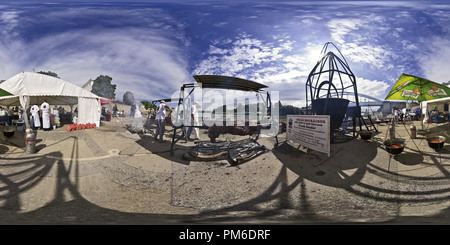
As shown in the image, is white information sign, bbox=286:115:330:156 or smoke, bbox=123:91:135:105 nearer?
smoke, bbox=123:91:135:105

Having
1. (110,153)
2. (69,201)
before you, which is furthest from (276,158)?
(69,201)

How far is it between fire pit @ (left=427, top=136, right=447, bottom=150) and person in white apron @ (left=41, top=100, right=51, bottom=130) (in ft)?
17.4

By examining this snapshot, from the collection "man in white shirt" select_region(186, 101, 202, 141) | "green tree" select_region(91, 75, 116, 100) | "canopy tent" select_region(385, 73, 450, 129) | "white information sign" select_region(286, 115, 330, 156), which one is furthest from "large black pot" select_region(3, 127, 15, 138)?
"canopy tent" select_region(385, 73, 450, 129)

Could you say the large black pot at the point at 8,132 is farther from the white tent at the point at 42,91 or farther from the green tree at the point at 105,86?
the green tree at the point at 105,86

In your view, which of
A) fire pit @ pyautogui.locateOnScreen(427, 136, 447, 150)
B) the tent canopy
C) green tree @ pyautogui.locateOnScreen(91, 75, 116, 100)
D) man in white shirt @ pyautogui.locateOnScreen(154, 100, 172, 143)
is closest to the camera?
green tree @ pyautogui.locateOnScreen(91, 75, 116, 100)

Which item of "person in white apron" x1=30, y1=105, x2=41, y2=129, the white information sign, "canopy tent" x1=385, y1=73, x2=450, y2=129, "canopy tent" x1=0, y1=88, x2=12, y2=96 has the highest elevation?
"canopy tent" x1=385, y1=73, x2=450, y2=129

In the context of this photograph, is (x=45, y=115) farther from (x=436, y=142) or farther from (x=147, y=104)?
(x=436, y=142)

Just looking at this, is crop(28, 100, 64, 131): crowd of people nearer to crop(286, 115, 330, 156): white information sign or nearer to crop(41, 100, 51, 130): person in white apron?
crop(41, 100, 51, 130): person in white apron

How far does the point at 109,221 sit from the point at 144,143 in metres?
0.93

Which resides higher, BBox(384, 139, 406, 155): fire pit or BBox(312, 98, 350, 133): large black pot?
BBox(312, 98, 350, 133): large black pot

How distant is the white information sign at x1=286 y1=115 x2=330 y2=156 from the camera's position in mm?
2070

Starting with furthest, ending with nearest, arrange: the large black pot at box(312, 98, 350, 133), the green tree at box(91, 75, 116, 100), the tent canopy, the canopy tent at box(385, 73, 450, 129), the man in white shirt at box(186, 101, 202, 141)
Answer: the large black pot at box(312, 98, 350, 133)
the canopy tent at box(385, 73, 450, 129)
the man in white shirt at box(186, 101, 202, 141)
the tent canopy
the green tree at box(91, 75, 116, 100)

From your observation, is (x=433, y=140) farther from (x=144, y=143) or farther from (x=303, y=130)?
(x=144, y=143)
